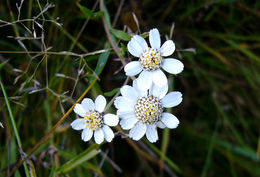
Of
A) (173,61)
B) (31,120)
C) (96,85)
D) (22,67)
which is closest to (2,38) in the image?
(22,67)

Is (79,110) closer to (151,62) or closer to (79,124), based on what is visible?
(79,124)

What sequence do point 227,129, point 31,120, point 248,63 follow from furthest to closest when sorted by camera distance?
point 227,129
point 248,63
point 31,120

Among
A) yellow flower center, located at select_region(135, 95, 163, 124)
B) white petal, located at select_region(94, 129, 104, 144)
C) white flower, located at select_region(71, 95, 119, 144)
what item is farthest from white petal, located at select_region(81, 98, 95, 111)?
yellow flower center, located at select_region(135, 95, 163, 124)

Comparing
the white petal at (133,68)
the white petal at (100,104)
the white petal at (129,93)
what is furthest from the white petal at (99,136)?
the white petal at (133,68)

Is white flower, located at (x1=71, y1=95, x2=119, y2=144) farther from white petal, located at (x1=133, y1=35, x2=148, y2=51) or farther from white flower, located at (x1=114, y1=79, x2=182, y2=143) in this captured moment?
white petal, located at (x1=133, y1=35, x2=148, y2=51)

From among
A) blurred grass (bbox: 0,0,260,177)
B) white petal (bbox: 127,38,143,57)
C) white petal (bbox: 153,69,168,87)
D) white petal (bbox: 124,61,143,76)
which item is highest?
white petal (bbox: 127,38,143,57)

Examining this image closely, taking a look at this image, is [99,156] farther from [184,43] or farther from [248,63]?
[248,63]

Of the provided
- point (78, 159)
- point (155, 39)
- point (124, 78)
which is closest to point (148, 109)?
point (155, 39)
